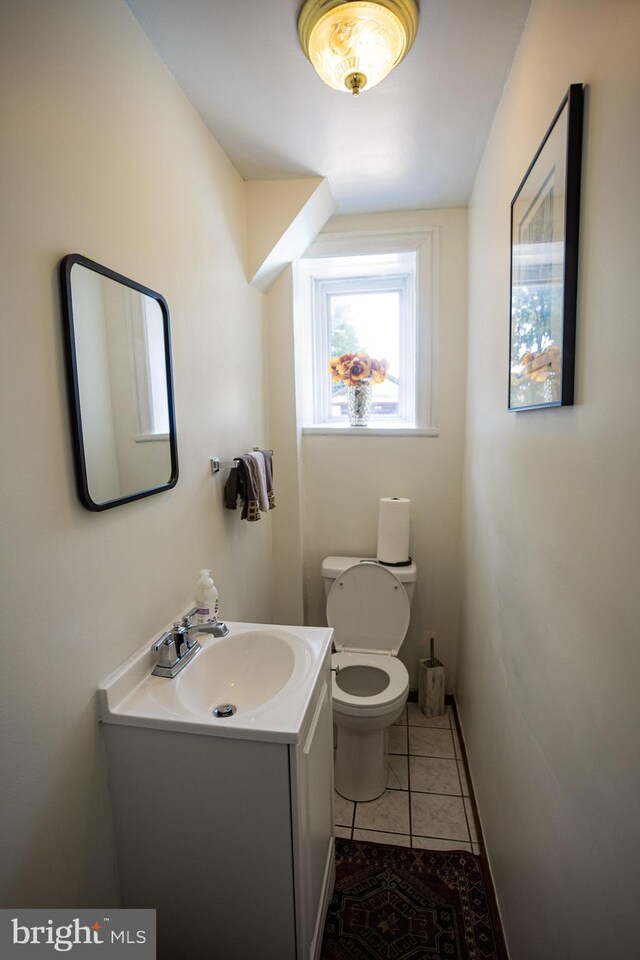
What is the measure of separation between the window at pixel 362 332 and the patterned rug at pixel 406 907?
Result: 1.78 metres

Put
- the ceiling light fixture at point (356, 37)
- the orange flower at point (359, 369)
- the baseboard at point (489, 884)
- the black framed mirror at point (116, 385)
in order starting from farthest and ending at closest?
the orange flower at point (359, 369) → the baseboard at point (489, 884) → the ceiling light fixture at point (356, 37) → the black framed mirror at point (116, 385)

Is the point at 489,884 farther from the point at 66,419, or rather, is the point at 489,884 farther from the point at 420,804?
the point at 66,419

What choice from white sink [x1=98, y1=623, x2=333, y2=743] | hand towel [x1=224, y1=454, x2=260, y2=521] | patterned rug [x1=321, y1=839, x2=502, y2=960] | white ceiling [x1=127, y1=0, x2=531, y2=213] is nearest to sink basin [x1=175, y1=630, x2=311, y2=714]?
white sink [x1=98, y1=623, x2=333, y2=743]

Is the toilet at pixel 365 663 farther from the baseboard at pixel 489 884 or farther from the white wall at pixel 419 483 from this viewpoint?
the baseboard at pixel 489 884

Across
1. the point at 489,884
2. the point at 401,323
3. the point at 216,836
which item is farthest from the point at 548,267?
the point at 489,884

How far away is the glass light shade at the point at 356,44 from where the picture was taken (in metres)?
1.10

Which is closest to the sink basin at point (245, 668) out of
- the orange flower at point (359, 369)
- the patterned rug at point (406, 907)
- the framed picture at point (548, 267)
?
the patterned rug at point (406, 907)

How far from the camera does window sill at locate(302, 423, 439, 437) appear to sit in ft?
7.80

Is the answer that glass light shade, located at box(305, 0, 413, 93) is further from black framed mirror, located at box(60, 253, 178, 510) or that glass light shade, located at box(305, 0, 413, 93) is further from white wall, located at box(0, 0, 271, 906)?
black framed mirror, located at box(60, 253, 178, 510)

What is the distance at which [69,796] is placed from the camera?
3.20 ft

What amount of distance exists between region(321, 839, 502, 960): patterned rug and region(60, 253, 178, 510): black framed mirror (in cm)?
146

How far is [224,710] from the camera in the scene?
128cm

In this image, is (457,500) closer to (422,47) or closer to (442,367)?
(442,367)

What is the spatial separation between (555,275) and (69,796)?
1455mm
